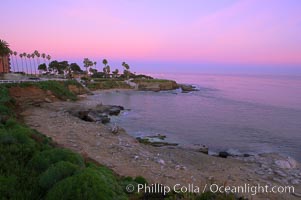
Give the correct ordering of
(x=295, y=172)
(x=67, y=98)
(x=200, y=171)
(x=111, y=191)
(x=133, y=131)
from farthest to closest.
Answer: (x=67, y=98) → (x=133, y=131) → (x=295, y=172) → (x=200, y=171) → (x=111, y=191)

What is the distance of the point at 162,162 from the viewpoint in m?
14.9

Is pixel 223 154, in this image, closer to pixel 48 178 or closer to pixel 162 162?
pixel 162 162

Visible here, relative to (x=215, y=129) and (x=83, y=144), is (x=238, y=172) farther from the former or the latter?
(x=215, y=129)

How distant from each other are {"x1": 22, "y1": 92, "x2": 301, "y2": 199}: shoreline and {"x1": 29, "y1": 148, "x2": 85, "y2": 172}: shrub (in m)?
4.45

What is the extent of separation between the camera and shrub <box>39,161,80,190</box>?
6.18 meters

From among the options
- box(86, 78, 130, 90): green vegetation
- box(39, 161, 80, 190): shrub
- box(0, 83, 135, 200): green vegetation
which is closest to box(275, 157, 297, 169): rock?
box(0, 83, 135, 200): green vegetation

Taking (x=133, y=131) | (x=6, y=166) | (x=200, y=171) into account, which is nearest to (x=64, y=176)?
(x=6, y=166)

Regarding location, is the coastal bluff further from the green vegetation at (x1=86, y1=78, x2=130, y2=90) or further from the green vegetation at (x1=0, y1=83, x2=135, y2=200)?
the green vegetation at (x1=0, y1=83, x2=135, y2=200)

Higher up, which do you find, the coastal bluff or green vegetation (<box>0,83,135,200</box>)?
green vegetation (<box>0,83,135,200</box>)

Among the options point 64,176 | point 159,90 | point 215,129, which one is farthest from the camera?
point 159,90

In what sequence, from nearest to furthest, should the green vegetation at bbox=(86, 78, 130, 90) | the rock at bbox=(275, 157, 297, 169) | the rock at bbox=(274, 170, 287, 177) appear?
the rock at bbox=(274, 170, 287, 177), the rock at bbox=(275, 157, 297, 169), the green vegetation at bbox=(86, 78, 130, 90)

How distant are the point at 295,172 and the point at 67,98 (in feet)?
108

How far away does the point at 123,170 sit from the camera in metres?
12.7

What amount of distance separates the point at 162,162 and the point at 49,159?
815 cm
